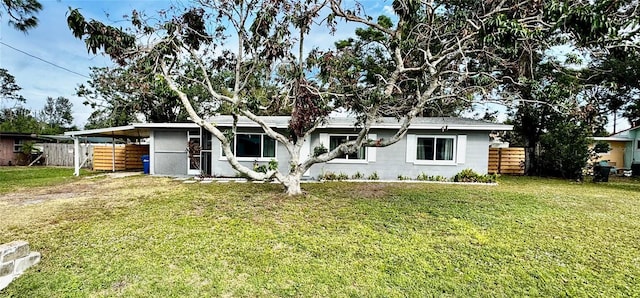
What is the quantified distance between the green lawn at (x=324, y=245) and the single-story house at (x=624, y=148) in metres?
16.3

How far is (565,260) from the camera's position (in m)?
4.18

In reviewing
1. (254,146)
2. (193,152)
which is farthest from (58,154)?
(254,146)

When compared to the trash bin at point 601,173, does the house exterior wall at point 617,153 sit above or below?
above

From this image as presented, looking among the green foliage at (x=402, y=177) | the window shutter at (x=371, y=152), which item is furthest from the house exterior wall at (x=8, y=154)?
the green foliage at (x=402, y=177)

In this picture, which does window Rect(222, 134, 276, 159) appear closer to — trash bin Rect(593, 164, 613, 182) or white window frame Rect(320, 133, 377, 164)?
white window frame Rect(320, 133, 377, 164)

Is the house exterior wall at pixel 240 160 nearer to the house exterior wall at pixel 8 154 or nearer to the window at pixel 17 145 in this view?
the window at pixel 17 145

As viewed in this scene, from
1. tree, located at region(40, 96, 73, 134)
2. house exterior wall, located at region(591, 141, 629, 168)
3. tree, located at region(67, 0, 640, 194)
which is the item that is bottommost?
house exterior wall, located at region(591, 141, 629, 168)

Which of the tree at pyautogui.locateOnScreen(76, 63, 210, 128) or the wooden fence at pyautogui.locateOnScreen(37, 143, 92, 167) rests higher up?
the tree at pyautogui.locateOnScreen(76, 63, 210, 128)

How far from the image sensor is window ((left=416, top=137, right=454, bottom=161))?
12.0m

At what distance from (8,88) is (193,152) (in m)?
32.9

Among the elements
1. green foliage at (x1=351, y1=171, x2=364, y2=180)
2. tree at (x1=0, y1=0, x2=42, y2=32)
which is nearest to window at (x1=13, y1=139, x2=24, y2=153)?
tree at (x1=0, y1=0, x2=42, y2=32)

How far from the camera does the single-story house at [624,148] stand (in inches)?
755

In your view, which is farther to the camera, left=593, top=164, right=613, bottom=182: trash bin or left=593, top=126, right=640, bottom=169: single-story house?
left=593, top=126, right=640, bottom=169: single-story house

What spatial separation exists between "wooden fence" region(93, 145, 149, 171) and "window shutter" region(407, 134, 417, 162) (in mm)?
14905
